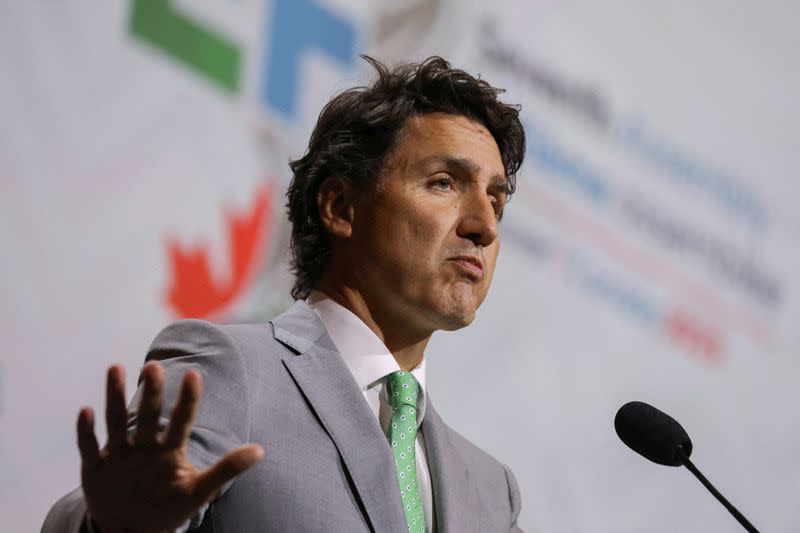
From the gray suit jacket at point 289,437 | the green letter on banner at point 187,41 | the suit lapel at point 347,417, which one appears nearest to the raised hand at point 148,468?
the gray suit jacket at point 289,437

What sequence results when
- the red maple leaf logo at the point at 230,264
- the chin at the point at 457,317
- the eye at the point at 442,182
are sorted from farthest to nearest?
the red maple leaf logo at the point at 230,264 → the eye at the point at 442,182 → the chin at the point at 457,317

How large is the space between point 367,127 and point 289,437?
76 cm

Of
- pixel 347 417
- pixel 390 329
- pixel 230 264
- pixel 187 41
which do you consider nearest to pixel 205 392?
pixel 347 417

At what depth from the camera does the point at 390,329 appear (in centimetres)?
225

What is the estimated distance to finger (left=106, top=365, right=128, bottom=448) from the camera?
57.0 inches

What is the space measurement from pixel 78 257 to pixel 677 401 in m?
2.20

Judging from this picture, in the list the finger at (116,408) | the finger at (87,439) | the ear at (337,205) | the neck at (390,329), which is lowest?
the finger at (87,439)

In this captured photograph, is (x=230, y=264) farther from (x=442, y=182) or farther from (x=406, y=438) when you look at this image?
(x=406, y=438)

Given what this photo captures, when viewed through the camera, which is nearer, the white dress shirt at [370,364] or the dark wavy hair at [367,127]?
the white dress shirt at [370,364]

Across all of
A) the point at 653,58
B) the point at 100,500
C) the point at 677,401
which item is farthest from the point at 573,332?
the point at 100,500

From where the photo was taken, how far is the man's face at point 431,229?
7.31 ft

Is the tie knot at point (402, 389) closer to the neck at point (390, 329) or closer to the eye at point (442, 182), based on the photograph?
the neck at point (390, 329)

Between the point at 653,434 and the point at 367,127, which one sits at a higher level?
the point at 367,127

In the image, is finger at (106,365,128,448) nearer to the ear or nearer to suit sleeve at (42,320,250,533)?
suit sleeve at (42,320,250,533)
